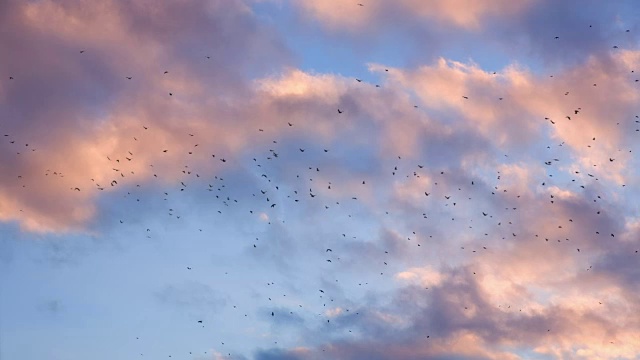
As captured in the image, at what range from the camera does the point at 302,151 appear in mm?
110812

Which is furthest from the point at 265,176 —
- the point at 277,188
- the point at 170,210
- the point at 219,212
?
the point at 170,210

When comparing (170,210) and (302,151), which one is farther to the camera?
(170,210)

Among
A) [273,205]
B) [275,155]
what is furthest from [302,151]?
[273,205]

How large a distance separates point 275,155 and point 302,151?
8192 millimetres

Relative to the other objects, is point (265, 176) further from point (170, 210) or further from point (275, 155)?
point (170, 210)

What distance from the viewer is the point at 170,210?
124 m

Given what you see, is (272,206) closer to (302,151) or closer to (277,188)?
(277,188)

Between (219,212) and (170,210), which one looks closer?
(219,212)

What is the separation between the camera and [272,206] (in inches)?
4658

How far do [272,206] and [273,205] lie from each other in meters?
0.78

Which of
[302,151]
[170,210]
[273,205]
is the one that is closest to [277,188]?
[273,205]

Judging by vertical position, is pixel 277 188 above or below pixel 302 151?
below

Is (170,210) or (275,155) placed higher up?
(275,155)

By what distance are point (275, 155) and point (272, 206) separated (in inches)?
715
